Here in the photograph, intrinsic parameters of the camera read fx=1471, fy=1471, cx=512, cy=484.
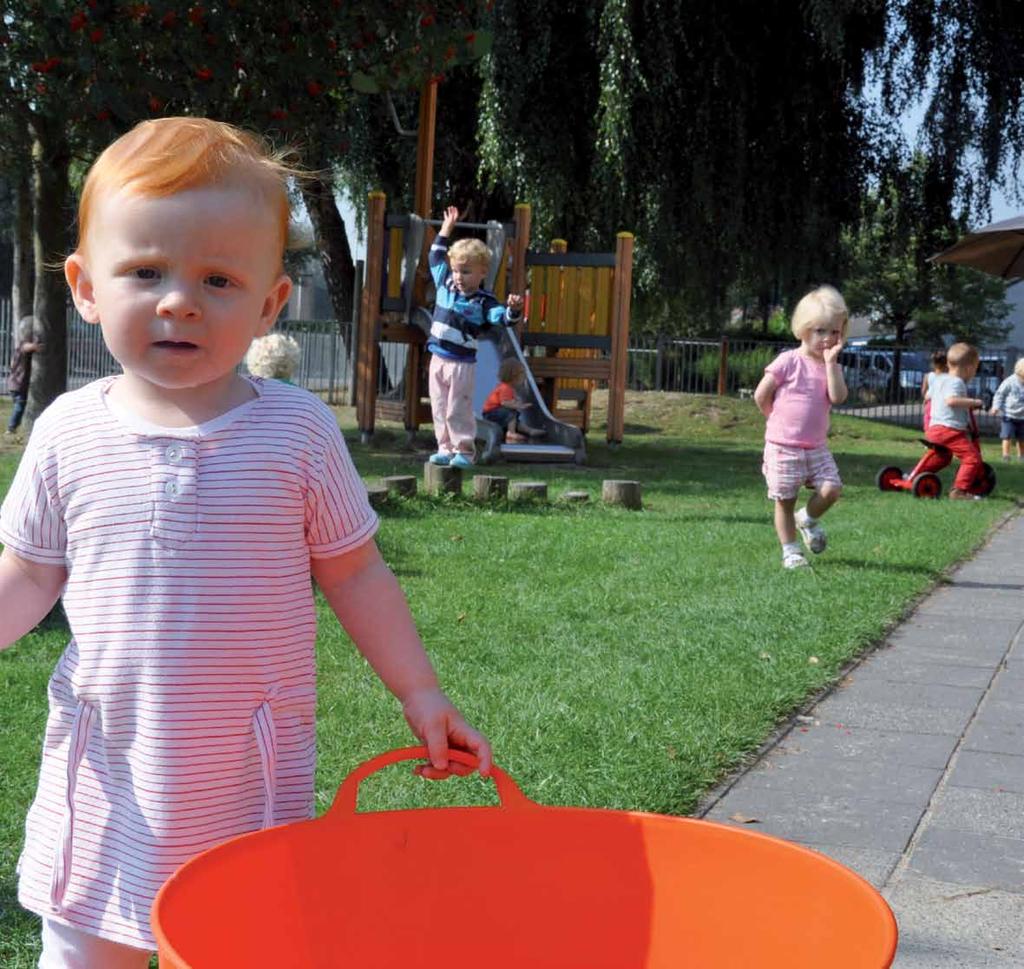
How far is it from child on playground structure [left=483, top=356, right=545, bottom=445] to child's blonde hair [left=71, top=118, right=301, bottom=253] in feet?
37.7

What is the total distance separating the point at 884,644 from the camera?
5414 mm

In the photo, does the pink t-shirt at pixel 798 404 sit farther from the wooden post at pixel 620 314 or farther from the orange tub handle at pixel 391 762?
the wooden post at pixel 620 314

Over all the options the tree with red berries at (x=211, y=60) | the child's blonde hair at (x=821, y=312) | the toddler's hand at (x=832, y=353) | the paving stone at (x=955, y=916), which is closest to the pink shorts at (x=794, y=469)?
the toddler's hand at (x=832, y=353)

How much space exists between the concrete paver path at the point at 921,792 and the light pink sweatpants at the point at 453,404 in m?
5.71

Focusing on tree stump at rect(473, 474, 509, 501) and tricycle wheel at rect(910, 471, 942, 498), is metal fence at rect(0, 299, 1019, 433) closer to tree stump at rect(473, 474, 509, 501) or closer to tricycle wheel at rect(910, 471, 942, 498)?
tricycle wheel at rect(910, 471, 942, 498)

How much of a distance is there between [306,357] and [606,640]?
19666mm

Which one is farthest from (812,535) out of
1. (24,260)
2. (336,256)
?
(336,256)

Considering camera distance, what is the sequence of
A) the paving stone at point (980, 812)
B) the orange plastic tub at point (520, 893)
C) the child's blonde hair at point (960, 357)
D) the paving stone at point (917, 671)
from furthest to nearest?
the child's blonde hair at point (960, 357)
the paving stone at point (917, 671)
the paving stone at point (980, 812)
the orange plastic tub at point (520, 893)

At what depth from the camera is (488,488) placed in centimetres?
937

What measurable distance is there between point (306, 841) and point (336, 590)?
38 cm

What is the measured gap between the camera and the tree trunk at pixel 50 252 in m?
11.3

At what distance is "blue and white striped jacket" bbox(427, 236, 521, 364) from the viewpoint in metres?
11.0

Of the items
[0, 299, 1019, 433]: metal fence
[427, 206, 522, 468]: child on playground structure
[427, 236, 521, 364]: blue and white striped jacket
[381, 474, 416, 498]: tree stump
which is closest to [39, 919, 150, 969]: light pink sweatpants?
[381, 474, 416, 498]: tree stump

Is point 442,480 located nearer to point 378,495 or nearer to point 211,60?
point 378,495
